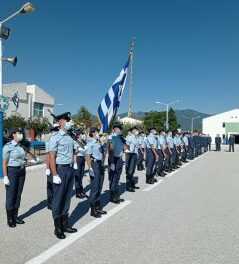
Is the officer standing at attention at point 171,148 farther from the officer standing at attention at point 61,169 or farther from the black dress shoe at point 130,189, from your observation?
the officer standing at attention at point 61,169

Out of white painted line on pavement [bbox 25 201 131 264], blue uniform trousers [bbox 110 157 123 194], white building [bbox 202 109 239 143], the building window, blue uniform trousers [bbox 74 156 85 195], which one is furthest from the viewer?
white building [bbox 202 109 239 143]

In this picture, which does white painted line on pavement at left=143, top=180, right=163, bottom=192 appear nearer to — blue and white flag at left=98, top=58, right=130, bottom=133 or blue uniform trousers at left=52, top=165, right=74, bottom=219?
blue and white flag at left=98, top=58, right=130, bottom=133

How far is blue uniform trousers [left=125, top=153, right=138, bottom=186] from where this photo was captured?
34.9 ft

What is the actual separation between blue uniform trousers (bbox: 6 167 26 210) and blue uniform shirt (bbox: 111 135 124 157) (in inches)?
107

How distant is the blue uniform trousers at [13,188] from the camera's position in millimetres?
6529

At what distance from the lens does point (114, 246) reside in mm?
5336

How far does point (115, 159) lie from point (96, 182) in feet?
5.26

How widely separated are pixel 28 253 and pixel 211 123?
93353mm

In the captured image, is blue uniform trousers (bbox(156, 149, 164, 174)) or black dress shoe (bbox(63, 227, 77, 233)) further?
blue uniform trousers (bbox(156, 149, 164, 174))

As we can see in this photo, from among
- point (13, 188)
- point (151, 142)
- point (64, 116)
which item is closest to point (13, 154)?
point (13, 188)

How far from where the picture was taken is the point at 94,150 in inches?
297

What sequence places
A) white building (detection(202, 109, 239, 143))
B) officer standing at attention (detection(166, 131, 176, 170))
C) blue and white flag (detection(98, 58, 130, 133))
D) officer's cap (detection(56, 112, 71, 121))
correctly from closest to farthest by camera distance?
officer's cap (detection(56, 112, 71, 121))
blue and white flag (detection(98, 58, 130, 133))
officer standing at attention (detection(166, 131, 176, 170))
white building (detection(202, 109, 239, 143))

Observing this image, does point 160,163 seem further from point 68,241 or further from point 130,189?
point 68,241

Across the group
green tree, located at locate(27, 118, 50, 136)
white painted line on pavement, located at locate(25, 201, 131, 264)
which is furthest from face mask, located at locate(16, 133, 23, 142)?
green tree, located at locate(27, 118, 50, 136)
